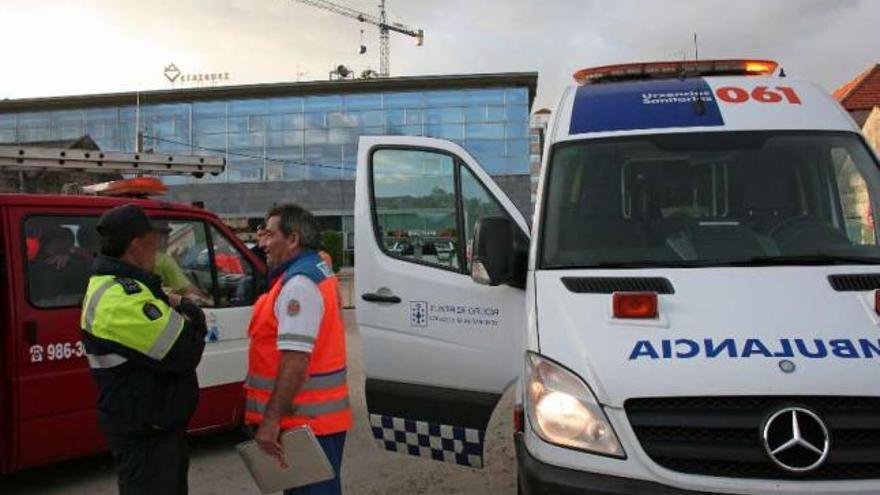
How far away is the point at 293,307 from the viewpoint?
3.13 meters

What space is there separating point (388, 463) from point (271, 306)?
2756 mm

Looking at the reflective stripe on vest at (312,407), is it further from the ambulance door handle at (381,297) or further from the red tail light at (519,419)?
the ambulance door handle at (381,297)

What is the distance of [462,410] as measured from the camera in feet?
13.5

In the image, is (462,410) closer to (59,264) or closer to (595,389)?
(595,389)

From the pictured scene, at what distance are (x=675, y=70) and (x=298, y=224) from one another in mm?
2639

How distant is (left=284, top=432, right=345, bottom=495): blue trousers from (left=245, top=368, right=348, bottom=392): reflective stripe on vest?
212mm

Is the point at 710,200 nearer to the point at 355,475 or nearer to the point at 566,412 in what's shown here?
the point at 566,412

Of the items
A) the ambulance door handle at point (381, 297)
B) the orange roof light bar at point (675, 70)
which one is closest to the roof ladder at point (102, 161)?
the ambulance door handle at point (381, 297)

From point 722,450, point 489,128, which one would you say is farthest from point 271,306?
point 489,128

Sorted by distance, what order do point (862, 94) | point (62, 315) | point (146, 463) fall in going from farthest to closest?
point (862, 94), point (62, 315), point (146, 463)

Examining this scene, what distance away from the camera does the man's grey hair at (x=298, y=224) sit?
3.33m

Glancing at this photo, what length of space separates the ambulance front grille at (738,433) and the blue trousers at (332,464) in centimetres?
127

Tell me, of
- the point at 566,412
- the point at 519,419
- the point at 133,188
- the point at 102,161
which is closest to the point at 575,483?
the point at 566,412

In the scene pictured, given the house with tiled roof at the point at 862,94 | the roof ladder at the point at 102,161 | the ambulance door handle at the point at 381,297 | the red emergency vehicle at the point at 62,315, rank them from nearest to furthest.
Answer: the ambulance door handle at the point at 381,297 < the red emergency vehicle at the point at 62,315 < the roof ladder at the point at 102,161 < the house with tiled roof at the point at 862,94
